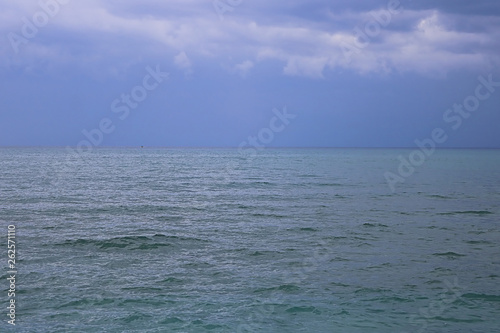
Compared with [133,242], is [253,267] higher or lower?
lower

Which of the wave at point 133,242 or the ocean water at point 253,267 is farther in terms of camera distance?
the wave at point 133,242

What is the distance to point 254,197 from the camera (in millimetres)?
40469

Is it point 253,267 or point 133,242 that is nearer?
point 253,267

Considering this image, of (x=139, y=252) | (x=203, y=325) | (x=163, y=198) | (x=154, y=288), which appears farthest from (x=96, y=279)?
(x=163, y=198)

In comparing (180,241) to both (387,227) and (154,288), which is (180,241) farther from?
(387,227)

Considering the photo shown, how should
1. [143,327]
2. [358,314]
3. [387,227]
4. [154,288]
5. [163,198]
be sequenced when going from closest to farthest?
[143,327] < [358,314] < [154,288] < [387,227] < [163,198]

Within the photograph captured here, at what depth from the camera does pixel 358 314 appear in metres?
12.7

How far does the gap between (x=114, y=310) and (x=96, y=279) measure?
313cm

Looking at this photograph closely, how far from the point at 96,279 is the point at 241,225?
11895 millimetres

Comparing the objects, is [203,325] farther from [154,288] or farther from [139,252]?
[139,252]

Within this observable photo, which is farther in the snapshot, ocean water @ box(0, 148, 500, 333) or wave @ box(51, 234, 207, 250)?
wave @ box(51, 234, 207, 250)

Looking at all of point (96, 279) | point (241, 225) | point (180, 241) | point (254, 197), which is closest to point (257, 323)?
point (96, 279)

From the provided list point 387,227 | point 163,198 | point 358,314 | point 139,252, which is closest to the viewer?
point 358,314

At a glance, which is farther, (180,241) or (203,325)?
(180,241)
